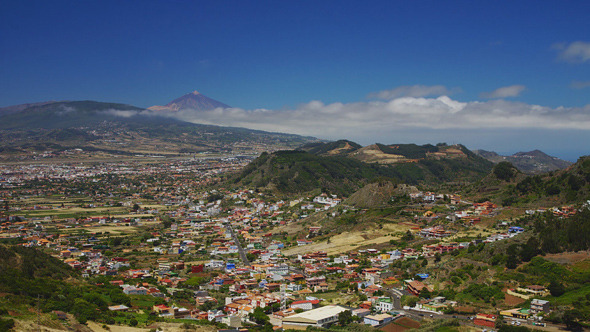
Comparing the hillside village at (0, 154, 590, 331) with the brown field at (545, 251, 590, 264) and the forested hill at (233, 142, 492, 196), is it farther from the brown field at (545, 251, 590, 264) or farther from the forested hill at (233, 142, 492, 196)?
the forested hill at (233, 142, 492, 196)

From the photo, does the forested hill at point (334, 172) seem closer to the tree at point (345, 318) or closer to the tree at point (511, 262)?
the tree at point (511, 262)

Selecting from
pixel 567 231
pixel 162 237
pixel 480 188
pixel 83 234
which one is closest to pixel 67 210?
pixel 83 234

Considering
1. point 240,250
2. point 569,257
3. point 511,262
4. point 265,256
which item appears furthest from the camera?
point 240,250

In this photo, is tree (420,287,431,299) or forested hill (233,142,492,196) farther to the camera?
forested hill (233,142,492,196)

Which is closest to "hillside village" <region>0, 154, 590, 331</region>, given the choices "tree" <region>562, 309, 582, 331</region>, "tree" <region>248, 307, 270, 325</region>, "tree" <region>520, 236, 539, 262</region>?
"tree" <region>248, 307, 270, 325</region>

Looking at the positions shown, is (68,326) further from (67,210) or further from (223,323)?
(67,210)

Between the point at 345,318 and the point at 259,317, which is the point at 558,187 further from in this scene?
the point at 259,317

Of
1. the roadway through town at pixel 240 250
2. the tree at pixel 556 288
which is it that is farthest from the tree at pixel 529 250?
the roadway through town at pixel 240 250

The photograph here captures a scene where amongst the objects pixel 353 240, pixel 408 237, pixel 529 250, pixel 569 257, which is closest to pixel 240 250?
pixel 353 240
